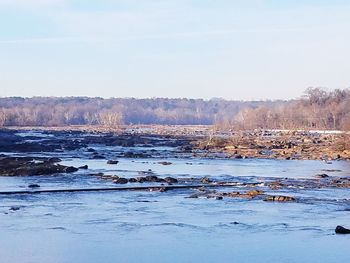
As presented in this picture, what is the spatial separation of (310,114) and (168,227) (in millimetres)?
90047

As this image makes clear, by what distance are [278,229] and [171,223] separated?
2639 mm

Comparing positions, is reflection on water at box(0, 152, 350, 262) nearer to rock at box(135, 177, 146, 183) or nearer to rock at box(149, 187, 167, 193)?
rock at box(149, 187, 167, 193)

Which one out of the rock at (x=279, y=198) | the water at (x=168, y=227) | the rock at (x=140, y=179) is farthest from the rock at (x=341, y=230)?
the rock at (x=140, y=179)

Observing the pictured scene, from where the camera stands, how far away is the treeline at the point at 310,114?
9881cm

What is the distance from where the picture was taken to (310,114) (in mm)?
104625

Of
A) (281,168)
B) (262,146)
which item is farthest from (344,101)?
(281,168)

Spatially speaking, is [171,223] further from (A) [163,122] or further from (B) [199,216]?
(A) [163,122]

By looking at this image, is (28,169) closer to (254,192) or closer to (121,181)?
(121,181)

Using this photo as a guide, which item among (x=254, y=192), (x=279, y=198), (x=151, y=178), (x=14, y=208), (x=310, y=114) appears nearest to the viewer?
(x=14, y=208)

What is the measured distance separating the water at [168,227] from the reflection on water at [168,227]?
0.02 metres

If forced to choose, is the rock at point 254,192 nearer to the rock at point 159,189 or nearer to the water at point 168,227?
the water at point 168,227

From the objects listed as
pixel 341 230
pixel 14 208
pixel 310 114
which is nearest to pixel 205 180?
pixel 14 208

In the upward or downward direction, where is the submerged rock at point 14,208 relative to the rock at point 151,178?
upward

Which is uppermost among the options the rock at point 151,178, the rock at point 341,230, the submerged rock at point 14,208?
the rock at point 341,230
